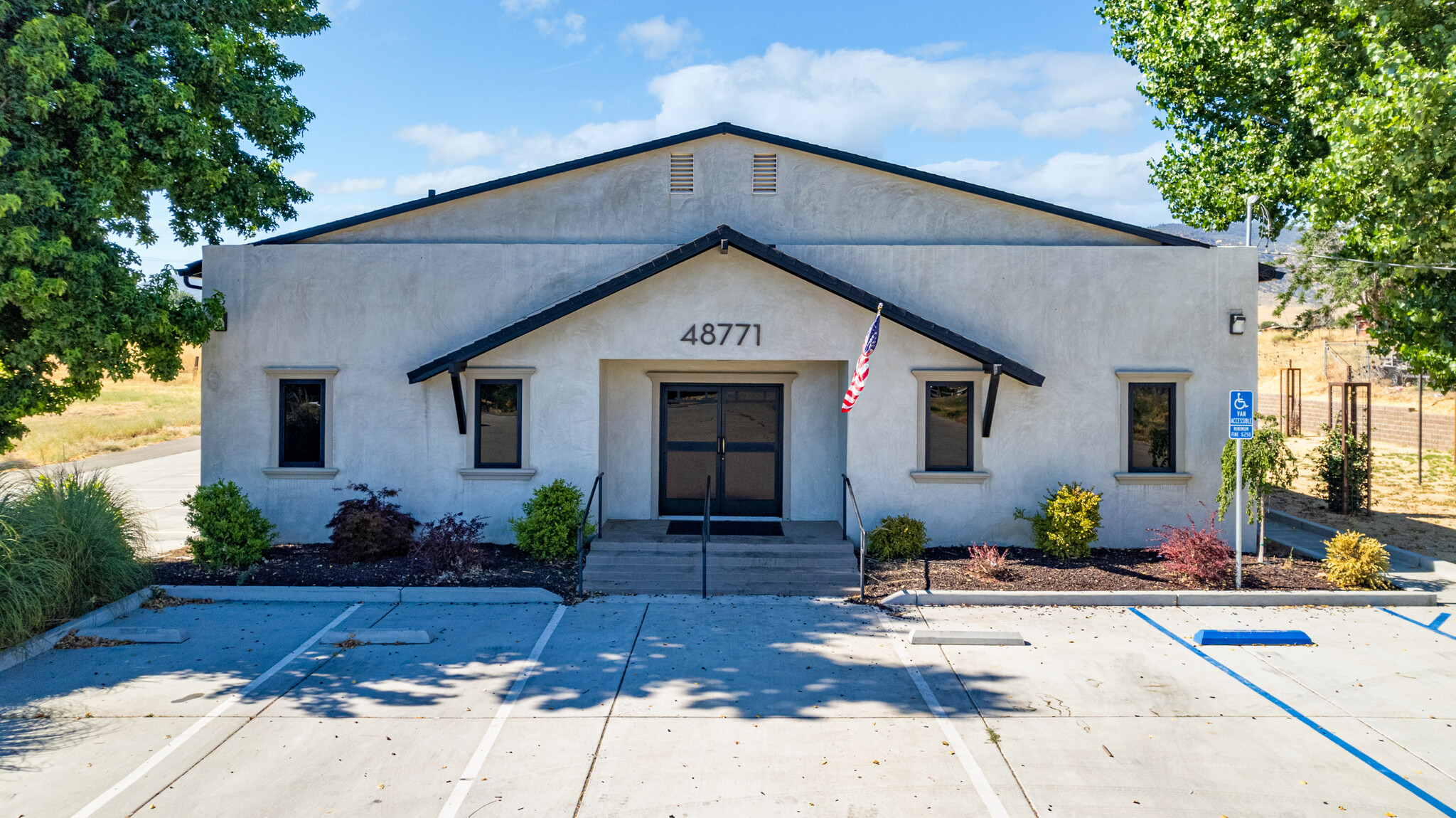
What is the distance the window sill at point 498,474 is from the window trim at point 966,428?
5733 millimetres

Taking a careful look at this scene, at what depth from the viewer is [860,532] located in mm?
11547

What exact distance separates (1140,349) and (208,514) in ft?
43.6

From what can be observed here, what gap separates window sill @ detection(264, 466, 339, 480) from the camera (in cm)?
1209

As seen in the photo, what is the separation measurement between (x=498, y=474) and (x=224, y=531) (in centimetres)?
361

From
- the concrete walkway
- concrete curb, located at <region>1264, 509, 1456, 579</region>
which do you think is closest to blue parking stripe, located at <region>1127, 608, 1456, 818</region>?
concrete curb, located at <region>1264, 509, 1456, 579</region>

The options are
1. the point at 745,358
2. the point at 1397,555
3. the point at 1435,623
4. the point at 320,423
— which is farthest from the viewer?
the point at 320,423

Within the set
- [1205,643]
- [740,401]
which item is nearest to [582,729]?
[1205,643]

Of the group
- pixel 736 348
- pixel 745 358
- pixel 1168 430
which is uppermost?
pixel 736 348

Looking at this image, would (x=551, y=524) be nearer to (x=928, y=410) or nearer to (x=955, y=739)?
(x=928, y=410)

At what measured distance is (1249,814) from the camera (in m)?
5.23

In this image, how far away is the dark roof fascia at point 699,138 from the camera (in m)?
12.5

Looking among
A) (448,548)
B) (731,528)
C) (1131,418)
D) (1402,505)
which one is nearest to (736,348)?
(731,528)

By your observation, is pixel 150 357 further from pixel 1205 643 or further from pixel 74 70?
pixel 1205 643

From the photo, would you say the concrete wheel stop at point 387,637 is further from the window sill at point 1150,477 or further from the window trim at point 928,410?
the window sill at point 1150,477
